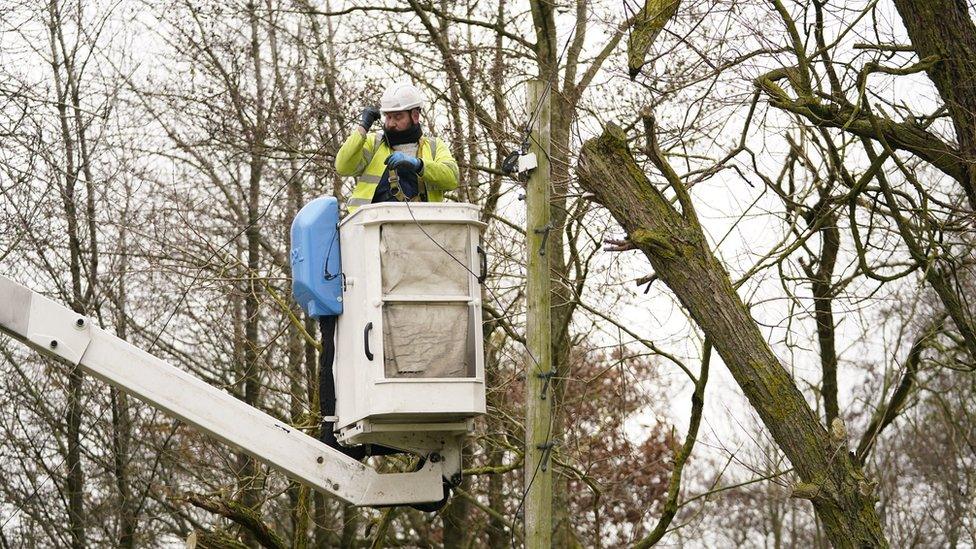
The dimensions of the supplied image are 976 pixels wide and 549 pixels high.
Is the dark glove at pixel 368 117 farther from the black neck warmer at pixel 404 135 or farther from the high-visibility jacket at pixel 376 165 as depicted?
the black neck warmer at pixel 404 135

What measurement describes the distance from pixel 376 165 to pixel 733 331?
93.4 inches

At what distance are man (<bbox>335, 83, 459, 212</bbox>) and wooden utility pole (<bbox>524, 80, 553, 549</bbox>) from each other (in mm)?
689

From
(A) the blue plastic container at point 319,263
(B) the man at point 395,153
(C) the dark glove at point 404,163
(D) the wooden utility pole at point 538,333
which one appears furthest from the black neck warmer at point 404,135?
(D) the wooden utility pole at point 538,333

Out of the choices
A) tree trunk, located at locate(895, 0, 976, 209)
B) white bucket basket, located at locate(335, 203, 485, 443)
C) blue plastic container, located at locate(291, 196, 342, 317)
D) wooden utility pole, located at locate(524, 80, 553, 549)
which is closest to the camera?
white bucket basket, located at locate(335, 203, 485, 443)

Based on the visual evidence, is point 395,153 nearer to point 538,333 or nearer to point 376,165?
point 376,165

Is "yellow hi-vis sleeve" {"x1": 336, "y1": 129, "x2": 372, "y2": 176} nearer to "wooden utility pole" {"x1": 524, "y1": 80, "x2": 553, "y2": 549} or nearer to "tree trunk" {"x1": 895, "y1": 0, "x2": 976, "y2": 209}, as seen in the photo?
"wooden utility pole" {"x1": 524, "y1": 80, "x2": 553, "y2": 549}

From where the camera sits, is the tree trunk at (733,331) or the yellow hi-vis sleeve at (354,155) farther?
the tree trunk at (733,331)

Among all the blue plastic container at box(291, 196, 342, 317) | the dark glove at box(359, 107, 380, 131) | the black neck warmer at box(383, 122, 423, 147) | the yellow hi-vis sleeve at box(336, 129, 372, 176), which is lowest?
the blue plastic container at box(291, 196, 342, 317)

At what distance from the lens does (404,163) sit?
24.7 ft

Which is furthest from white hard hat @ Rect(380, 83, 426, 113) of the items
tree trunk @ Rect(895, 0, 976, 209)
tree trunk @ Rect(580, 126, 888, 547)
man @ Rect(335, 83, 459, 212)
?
tree trunk @ Rect(895, 0, 976, 209)

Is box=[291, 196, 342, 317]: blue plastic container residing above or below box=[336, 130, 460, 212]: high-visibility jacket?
below

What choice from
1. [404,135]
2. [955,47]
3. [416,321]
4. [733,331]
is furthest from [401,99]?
[955,47]

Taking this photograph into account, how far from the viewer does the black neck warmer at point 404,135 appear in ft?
25.5

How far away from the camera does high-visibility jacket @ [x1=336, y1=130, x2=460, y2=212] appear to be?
25.1ft
